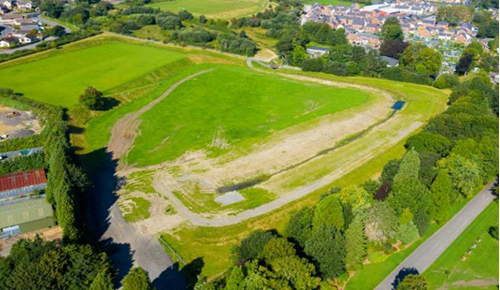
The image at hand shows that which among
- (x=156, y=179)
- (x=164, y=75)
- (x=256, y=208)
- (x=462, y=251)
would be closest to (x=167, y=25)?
(x=164, y=75)

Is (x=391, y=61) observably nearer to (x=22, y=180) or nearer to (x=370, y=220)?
(x=370, y=220)

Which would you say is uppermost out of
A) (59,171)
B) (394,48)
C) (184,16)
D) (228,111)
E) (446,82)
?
(394,48)

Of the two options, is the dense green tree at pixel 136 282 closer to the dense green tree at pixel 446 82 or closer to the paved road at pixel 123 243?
the paved road at pixel 123 243

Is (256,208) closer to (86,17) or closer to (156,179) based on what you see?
(156,179)

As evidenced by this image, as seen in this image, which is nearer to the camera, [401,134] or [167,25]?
[401,134]

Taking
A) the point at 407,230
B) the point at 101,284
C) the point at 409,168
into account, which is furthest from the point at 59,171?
the point at 409,168

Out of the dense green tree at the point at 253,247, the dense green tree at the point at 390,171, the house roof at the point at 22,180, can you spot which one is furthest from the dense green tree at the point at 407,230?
the house roof at the point at 22,180

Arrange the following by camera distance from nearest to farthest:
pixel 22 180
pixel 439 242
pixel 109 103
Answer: pixel 439 242 < pixel 22 180 < pixel 109 103
